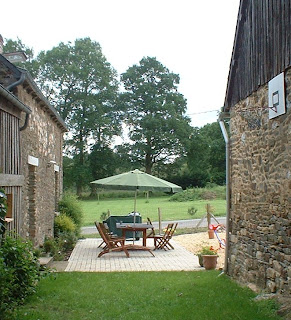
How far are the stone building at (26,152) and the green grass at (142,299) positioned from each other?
4.99 feet

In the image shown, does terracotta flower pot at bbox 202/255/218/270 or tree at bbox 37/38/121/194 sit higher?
tree at bbox 37/38/121/194

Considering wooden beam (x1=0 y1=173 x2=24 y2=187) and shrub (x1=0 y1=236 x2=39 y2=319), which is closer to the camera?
shrub (x1=0 y1=236 x2=39 y2=319)

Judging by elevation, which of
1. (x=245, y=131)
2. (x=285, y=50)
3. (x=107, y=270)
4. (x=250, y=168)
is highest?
(x=285, y=50)

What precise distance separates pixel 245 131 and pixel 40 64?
35259 millimetres

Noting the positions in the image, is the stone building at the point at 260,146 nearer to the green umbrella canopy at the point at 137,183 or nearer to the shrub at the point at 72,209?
the green umbrella canopy at the point at 137,183

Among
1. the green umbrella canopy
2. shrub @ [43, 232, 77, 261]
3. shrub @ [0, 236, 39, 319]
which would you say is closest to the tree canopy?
shrub @ [43, 232, 77, 261]

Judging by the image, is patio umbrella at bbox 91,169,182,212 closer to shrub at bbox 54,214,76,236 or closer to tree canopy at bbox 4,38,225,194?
shrub at bbox 54,214,76,236

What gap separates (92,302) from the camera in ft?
20.4

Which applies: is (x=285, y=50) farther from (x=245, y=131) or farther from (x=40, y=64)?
(x=40, y=64)

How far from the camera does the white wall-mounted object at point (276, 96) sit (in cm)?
563

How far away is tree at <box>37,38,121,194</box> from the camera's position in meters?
39.9

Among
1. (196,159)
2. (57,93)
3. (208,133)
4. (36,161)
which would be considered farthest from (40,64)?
(36,161)

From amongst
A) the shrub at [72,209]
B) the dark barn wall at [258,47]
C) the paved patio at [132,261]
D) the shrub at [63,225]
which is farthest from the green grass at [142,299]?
the shrub at [72,209]

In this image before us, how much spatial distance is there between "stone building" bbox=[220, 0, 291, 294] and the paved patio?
201cm
